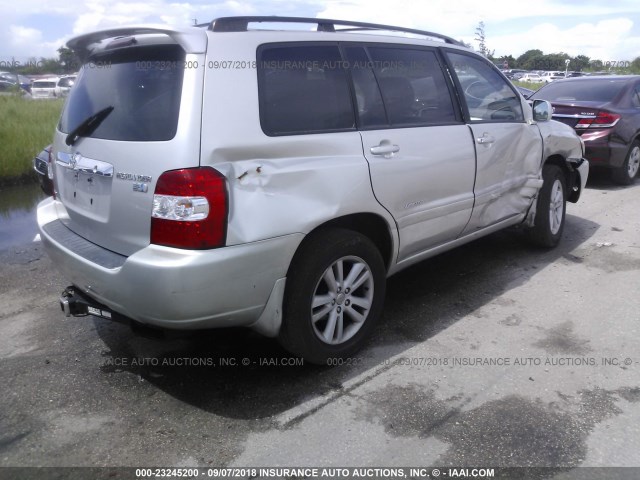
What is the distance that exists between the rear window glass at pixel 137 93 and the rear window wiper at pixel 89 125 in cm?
3

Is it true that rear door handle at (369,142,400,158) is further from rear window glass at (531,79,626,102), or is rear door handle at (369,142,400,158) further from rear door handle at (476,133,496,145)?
rear window glass at (531,79,626,102)

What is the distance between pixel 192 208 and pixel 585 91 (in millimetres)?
7938

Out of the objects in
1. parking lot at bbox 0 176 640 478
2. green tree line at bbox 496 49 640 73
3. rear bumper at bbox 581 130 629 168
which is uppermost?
green tree line at bbox 496 49 640 73

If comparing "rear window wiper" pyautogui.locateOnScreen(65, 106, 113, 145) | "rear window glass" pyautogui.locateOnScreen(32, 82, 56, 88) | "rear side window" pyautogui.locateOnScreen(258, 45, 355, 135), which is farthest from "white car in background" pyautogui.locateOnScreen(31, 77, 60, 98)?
"rear side window" pyautogui.locateOnScreen(258, 45, 355, 135)

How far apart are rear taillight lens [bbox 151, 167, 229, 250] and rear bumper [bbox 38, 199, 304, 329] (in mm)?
55

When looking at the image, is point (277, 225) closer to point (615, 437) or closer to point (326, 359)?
point (326, 359)

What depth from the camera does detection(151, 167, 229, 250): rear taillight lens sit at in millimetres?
2588

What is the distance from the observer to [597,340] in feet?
12.0

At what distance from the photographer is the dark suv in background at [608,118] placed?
8.07m

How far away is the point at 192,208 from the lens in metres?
2.59

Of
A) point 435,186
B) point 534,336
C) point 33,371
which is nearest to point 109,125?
point 33,371

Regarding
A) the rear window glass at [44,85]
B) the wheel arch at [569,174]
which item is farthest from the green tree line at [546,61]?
the wheel arch at [569,174]

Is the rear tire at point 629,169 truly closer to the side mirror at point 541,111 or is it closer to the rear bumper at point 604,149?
the rear bumper at point 604,149

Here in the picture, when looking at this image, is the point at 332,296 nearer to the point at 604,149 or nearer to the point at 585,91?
the point at 604,149
